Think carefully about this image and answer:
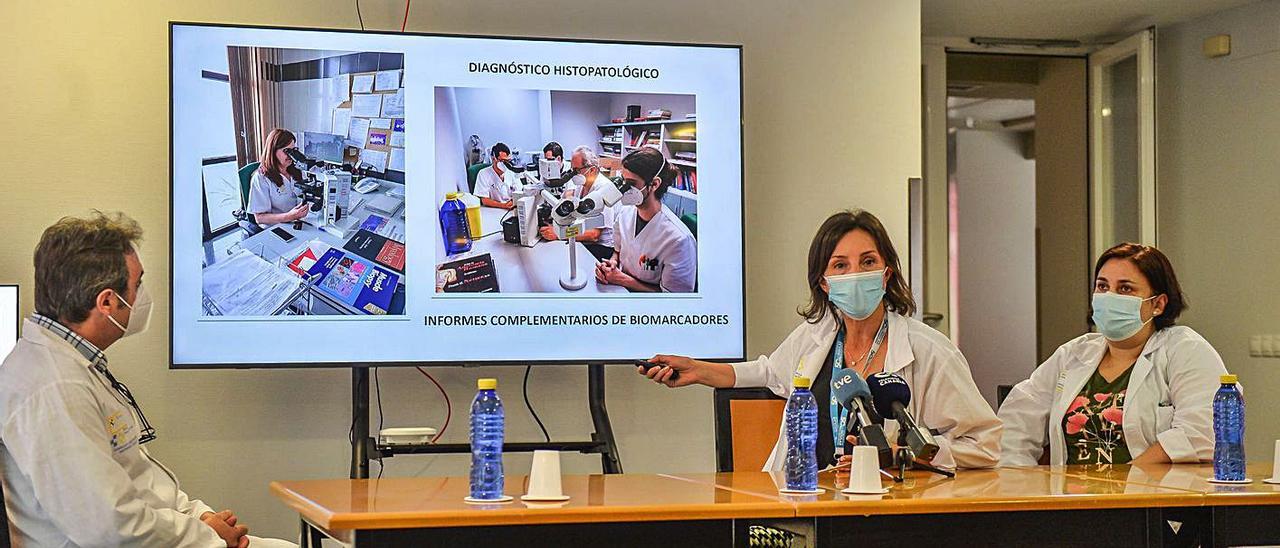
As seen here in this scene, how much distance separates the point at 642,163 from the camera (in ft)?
14.0

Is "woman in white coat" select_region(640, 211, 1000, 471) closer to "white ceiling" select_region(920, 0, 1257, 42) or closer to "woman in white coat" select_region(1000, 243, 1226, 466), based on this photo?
"woman in white coat" select_region(1000, 243, 1226, 466)

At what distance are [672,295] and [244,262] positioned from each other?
135 cm

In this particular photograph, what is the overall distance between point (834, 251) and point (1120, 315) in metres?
0.89

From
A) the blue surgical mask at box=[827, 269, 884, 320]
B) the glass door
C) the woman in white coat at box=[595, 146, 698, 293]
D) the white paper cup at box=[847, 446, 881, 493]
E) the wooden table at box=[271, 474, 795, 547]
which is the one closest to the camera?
the wooden table at box=[271, 474, 795, 547]

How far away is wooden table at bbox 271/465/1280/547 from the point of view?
2225mm

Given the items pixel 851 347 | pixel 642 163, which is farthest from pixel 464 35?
pixel 851 347

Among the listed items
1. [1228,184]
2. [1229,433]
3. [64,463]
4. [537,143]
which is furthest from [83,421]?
[1228,184]

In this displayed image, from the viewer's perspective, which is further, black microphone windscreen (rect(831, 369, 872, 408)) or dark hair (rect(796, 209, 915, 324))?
dark hair (rect(796, 209, 915, 324))

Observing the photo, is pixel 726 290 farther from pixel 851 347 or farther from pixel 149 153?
pixel 149 153

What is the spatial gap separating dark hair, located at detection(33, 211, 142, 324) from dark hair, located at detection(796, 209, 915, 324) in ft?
5.53

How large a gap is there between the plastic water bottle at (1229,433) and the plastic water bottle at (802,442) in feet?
3.06

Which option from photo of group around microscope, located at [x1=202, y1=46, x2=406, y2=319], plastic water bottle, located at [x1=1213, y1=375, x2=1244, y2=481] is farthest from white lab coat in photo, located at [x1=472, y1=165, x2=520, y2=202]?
plastic water bottle, located at [x1=1213, y1=375, x2=1244, y2=481]

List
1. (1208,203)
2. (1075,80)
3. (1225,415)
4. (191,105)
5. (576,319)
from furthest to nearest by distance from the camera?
(1075,80)
(1208,203)
(576,319)
(191,105)
(1225,415)

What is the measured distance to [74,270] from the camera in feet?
8.78
